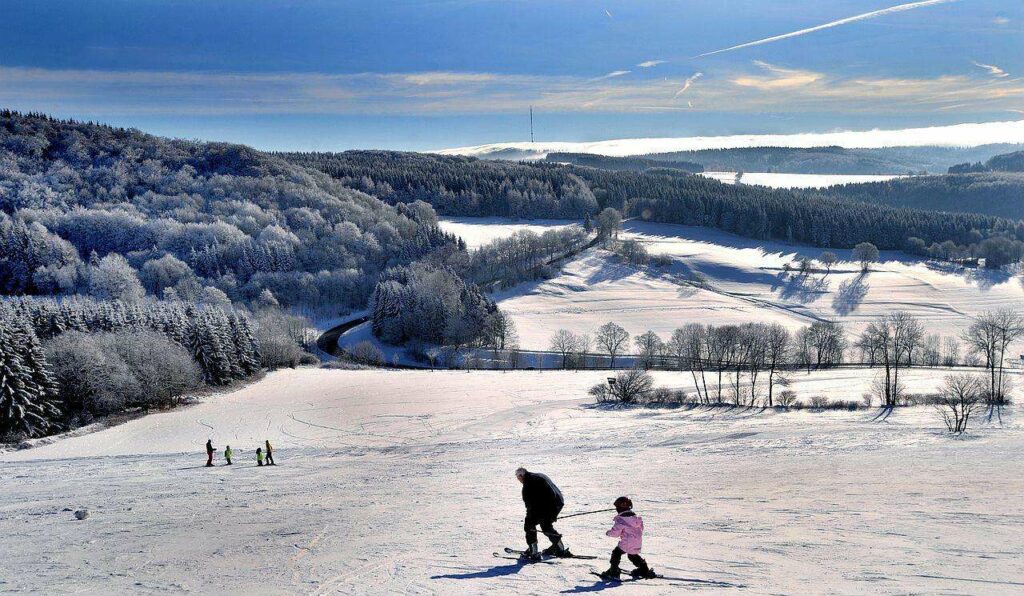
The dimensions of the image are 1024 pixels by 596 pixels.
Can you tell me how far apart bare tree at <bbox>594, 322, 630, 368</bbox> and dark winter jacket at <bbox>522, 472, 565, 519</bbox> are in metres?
68.7

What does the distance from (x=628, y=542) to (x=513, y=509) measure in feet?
19.5

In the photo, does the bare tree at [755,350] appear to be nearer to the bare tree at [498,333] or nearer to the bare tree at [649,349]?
the bare tree at [649,349]

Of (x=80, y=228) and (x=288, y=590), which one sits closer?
(x=288, y=590)

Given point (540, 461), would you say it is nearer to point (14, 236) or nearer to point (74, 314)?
point (74, 314)

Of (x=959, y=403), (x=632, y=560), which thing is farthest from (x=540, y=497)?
(x=959, y=403)

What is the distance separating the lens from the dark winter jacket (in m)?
11.0

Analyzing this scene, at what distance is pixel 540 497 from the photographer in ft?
36.3

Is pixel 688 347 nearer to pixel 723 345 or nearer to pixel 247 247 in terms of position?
pixel 723 345

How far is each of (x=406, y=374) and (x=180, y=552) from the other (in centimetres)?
4662

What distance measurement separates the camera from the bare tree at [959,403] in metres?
31.1

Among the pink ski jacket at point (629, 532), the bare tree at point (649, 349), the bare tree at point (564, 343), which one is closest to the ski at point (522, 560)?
the pink ski jacket at point (629, 532)

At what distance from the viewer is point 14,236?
5340 inches

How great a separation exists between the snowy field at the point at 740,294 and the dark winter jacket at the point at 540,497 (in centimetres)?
7479

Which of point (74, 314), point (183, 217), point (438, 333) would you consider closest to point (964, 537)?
point (74, 314)
